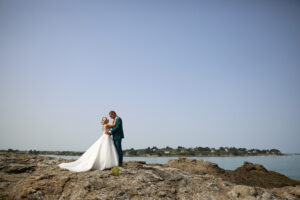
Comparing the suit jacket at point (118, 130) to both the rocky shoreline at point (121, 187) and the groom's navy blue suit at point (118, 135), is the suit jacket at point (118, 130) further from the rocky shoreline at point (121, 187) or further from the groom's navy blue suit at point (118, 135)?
the rocky shoreline at point (121, 187)

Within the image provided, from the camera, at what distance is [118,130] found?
36.1 feet

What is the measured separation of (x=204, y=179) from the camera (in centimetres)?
1143

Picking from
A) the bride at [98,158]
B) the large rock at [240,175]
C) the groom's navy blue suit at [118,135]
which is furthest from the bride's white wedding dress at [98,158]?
the large rock at [240,175]

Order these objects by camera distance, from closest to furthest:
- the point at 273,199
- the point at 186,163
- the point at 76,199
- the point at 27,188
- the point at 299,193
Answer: the point at 76,199 < the point at 27,188 < the point at 273,199 < the point at 299,193 < the point at 186,163

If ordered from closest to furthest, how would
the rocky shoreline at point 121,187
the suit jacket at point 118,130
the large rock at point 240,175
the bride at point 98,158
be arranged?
the rocky shoreline at point 121,187 → the bride at point 98,158 → the suit jacket at point 118,130 → the large rock at point 240,175

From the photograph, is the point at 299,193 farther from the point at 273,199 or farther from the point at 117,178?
the point at 117,178

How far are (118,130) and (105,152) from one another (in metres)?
1.33

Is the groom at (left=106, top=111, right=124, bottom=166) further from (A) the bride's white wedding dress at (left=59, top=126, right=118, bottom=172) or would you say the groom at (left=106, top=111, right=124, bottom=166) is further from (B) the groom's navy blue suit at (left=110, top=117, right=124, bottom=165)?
(A) the bride's white wedding dress at (left=59, top=126, right=118, bottom=172)

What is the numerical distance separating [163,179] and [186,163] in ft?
47.4

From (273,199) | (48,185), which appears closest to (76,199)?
(48,185)

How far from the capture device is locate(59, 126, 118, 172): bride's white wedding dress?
10.3 m

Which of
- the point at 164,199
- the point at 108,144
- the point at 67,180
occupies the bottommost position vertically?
the point at 164,199

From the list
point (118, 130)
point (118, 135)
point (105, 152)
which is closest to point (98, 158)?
point (105, 152)

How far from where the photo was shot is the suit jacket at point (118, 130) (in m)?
10.9
